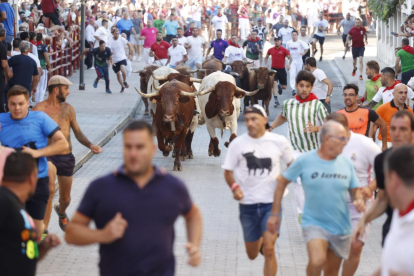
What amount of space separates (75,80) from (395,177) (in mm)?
28231

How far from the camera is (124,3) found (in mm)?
50031

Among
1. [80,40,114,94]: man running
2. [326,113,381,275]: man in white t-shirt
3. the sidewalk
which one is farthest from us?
[80,40,114,94]: man running

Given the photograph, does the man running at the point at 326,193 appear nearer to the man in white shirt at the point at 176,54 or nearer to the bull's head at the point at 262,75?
the bull's head at the point at 262,75

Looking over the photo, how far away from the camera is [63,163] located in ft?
35.4

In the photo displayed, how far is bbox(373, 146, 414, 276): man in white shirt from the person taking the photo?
5.00 meters

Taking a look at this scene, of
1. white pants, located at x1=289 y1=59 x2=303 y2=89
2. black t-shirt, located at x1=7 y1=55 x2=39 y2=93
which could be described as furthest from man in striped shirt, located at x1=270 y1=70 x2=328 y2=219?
white pants, located at x1=289 y1=59 x2=303 y2=89

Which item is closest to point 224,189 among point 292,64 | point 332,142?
point 332,142

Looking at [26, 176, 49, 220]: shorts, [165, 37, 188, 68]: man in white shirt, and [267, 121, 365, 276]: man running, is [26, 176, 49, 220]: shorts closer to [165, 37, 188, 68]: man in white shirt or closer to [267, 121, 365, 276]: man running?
[267, 121, 365, 276]: man running

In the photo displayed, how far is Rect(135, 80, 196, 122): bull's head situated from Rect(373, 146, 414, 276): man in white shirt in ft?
37.8

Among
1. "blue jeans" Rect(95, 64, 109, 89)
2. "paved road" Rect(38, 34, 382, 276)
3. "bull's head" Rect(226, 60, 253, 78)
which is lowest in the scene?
"paved road" Rect(38, 34, 382, 276)

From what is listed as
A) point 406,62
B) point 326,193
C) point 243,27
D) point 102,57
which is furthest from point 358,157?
point 243,27

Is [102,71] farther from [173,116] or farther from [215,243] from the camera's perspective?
[215,243]

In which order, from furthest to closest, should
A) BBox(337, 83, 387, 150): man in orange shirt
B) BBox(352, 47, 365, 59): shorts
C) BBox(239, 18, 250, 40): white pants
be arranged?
BBox(239, 18, 250, 40): white pants → BBox(352, 47, 365, 59): shorts → BBox(337, 83, 387, 150): man in orange shirt

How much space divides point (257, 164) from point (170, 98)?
8384 mm
